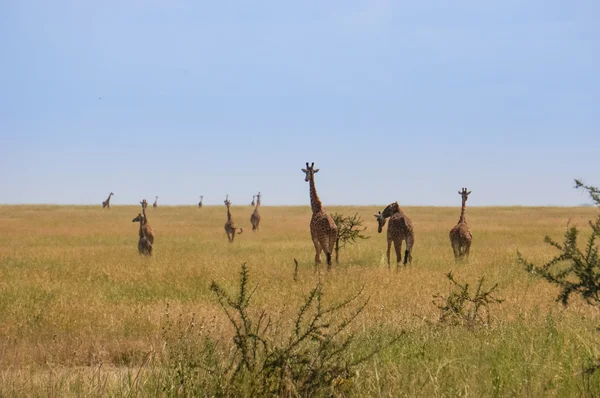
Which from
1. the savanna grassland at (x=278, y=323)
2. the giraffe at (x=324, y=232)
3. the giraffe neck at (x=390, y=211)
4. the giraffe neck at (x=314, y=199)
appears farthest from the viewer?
the giraffe neck at (x=390, y=211)

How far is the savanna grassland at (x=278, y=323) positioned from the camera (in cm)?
475

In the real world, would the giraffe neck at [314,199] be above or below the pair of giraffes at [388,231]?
above

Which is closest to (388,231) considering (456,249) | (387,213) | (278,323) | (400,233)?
(400,233)

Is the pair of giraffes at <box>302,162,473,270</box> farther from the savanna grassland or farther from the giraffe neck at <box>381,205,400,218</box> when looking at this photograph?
the savanna grassland

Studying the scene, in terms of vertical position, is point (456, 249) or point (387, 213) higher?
point (387, 213)

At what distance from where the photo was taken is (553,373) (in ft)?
15.9

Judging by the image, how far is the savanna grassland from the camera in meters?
4.75

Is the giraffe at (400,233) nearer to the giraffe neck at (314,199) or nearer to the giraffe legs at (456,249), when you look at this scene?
the giraffe legs at (456,249)

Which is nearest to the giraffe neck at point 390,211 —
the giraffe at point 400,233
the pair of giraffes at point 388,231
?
the pair of giraffes at point 388,231

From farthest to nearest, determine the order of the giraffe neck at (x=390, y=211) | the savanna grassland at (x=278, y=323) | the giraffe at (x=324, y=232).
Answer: the giraffe neck at (x=390, y=211)
the giraffe at (x=324, y=232)
the savanna grassland at (x=278, y=323)

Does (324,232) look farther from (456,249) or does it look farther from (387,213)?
(456,249)

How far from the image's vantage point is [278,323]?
691 centimetres

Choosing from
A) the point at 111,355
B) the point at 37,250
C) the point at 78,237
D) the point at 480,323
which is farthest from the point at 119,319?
the point at 78,237

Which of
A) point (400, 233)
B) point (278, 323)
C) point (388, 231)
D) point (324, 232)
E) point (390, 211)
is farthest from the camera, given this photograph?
point (390, 211)
